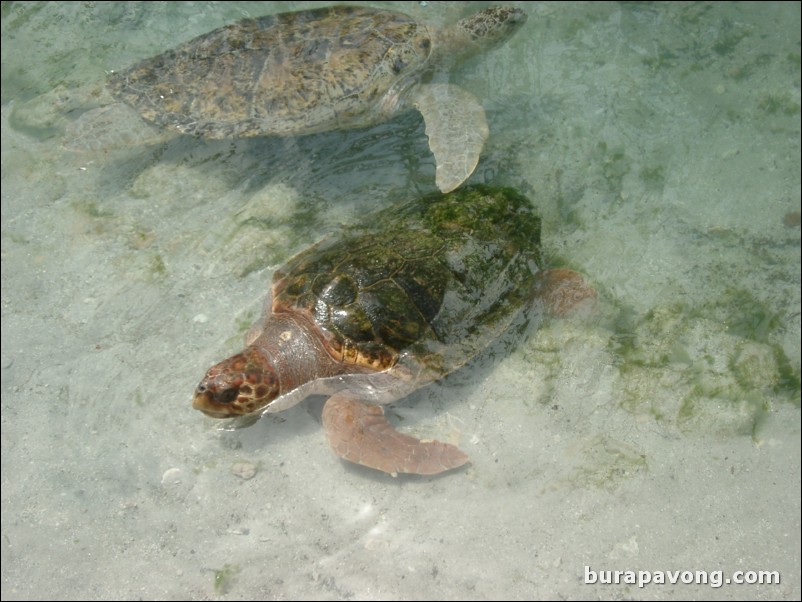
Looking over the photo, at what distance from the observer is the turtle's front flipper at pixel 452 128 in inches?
158

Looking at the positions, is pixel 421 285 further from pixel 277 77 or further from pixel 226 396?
pixel 277 77

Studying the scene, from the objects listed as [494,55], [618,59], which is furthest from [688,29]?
[494,55]

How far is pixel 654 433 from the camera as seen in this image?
347 centimetres

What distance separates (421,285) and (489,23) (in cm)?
272

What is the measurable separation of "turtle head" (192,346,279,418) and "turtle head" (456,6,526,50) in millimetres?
3222

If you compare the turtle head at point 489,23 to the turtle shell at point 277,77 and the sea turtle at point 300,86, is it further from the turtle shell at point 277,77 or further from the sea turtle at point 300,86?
the turtle shell at point 277,77

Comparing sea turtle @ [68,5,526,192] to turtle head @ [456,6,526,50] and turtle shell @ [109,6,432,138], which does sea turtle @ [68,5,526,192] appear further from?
turtle head @ [456,6,526,50]

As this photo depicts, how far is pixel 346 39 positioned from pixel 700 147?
9.35 ft

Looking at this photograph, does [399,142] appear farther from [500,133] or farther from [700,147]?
[700,147]

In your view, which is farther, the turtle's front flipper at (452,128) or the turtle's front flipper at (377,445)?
the turtle's front flipper at (452,128)

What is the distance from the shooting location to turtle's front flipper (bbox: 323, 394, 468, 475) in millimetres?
3176

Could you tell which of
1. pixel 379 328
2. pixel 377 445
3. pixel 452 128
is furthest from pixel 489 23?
→ pixel 377 445

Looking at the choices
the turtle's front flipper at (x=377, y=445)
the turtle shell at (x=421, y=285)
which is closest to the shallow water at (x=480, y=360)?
the turtle's front flipper at (x=377, y=445)

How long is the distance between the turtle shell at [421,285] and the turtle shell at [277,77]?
1.13m
